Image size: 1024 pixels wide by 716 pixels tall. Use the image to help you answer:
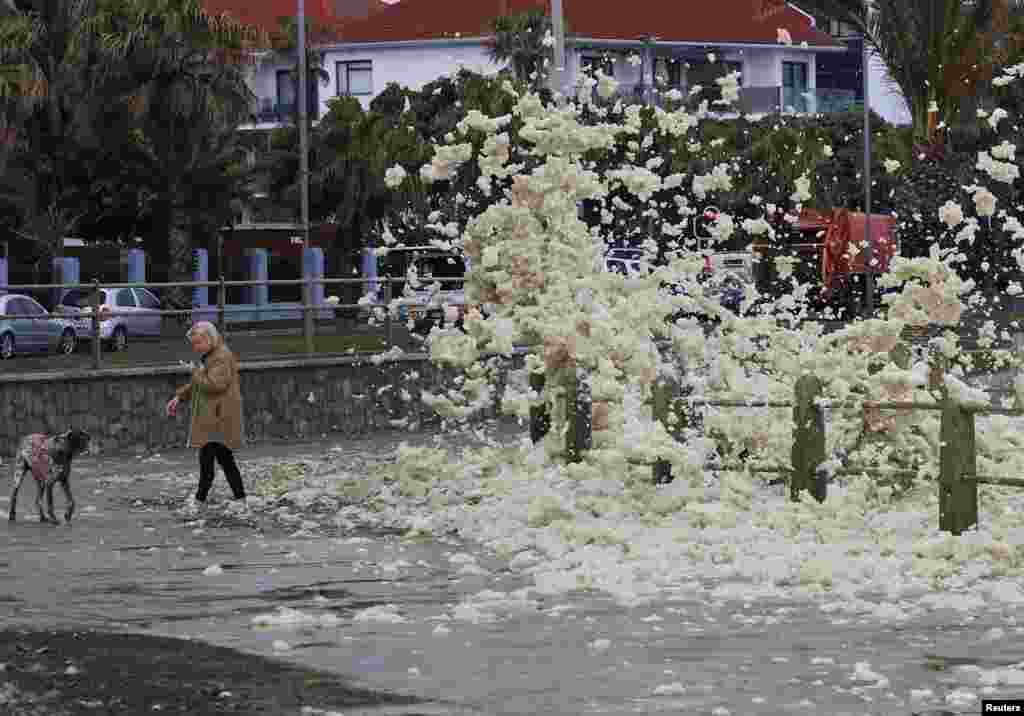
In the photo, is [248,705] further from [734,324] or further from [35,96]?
[35,96]

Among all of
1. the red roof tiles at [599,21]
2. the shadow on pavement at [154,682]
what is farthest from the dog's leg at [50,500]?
the red roof tiles at [599,21]

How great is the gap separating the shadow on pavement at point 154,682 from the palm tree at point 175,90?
4534cm

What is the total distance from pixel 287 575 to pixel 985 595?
4.43m

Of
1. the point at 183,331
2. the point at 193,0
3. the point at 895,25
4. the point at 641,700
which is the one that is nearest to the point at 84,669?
the point at 641,700

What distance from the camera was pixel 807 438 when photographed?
18938 mm

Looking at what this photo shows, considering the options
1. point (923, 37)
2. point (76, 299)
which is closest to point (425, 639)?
point (923, 37)

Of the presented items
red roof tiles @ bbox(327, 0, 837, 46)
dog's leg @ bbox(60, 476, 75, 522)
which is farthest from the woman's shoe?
Answer: red roof tiles @ bbox(327, 0, 837, 46)

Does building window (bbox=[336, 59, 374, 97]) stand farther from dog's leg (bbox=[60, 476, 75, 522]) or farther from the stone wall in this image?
dog's leg (bbox=[60, 476, 75, 522])

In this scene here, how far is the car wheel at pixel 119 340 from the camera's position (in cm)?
2988

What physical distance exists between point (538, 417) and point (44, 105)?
112 ft

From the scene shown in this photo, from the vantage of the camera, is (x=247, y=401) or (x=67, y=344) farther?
(x=247, y=401)

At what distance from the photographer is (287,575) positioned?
16.4 m

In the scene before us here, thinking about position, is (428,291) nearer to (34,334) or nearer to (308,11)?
(34,334)

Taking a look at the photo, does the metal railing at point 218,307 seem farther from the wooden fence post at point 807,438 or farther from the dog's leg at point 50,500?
the wooden fence post at point 807,438
